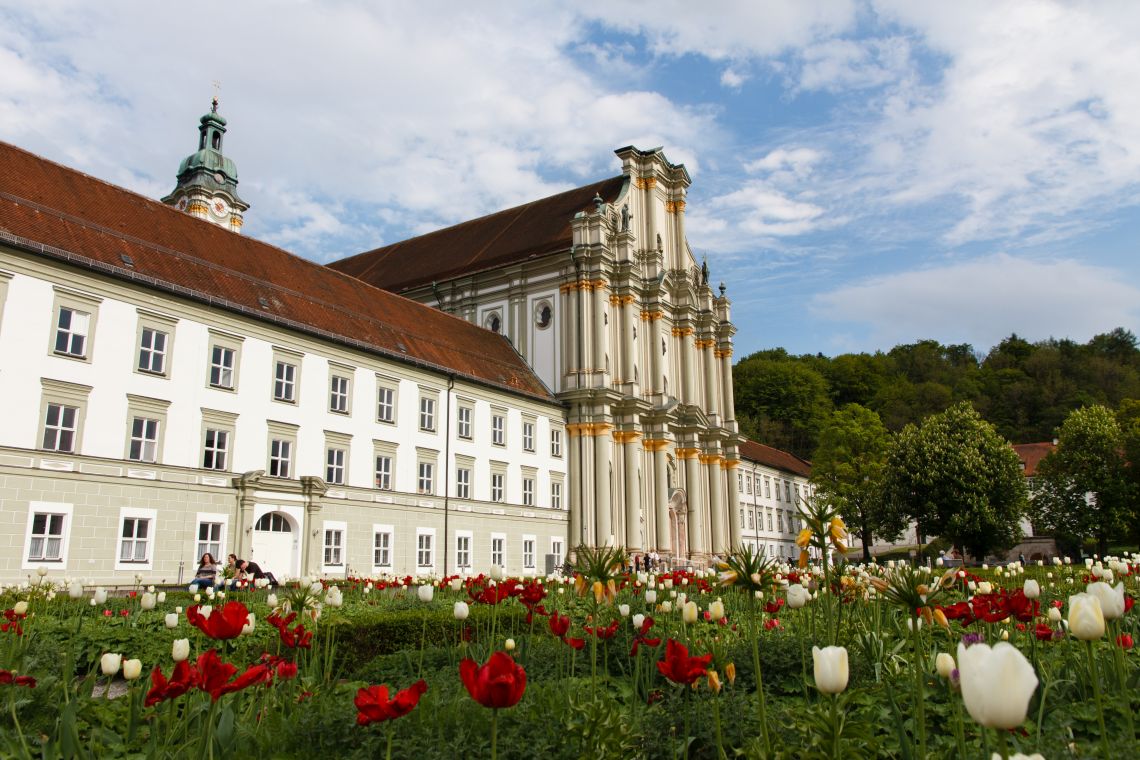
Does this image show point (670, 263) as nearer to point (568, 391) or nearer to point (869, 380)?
point (568, 391)

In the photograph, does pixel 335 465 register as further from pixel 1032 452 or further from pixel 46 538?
pixel 1032 452

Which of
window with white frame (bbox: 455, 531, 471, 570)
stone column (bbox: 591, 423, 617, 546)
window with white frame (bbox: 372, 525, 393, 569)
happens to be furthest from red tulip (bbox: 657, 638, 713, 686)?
stone column (bbox: 591, 423, 617, 546)

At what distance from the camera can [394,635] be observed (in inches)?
476

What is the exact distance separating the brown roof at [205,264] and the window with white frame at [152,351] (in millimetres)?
1548

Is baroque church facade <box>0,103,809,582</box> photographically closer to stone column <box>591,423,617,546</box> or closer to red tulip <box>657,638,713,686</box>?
stone column <box>591,423,617,546</box>

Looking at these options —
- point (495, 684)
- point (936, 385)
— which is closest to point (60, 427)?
point (495, 684)

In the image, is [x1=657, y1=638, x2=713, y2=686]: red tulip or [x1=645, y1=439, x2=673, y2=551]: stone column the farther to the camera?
[x1=645, y1=439, x2=673, y2=551]: stone column

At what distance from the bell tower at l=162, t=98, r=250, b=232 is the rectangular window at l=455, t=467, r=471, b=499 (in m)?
43.0

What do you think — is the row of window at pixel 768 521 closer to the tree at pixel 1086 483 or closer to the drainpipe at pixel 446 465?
the tree at pixel 1086 483

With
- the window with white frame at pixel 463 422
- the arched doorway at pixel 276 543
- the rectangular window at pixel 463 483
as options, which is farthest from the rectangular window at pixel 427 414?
the arched doorway at pixel 276 543

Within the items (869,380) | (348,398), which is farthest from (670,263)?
(869,380)

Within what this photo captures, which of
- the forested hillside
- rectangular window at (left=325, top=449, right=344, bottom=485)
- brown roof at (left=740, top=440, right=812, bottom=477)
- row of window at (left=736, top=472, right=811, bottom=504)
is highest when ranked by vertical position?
the forested hillside

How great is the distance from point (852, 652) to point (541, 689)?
3.23 metres

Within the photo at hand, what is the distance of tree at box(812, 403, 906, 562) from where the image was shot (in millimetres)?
60250
